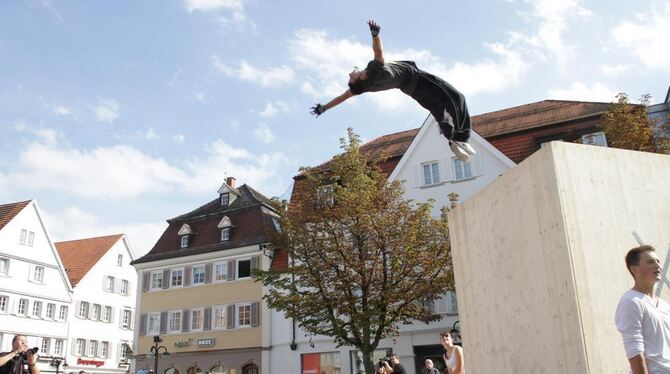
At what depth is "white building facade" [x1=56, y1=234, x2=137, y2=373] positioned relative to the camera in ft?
143

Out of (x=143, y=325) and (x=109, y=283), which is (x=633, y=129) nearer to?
(x=143, y=325)

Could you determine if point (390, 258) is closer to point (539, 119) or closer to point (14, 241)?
point (539, 119)

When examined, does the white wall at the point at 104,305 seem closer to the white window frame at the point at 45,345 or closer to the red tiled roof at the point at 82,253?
the red tiled roof at the point at 82,253

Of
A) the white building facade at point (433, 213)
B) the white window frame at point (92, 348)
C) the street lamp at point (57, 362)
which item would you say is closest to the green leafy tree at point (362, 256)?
the white building facade at point (433, 213)

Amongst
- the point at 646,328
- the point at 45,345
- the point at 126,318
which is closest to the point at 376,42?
the point at 646,328

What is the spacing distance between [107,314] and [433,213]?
1188 inches

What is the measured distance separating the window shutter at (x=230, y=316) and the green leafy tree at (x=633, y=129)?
19.8 m

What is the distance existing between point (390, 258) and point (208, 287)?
1459 centimetres

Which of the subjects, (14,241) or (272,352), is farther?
(14,241)

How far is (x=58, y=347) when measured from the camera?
1631 inches

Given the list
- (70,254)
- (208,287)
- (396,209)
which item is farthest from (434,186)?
(70,254)

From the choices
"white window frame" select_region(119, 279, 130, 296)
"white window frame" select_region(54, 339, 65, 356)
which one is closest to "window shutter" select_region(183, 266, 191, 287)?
"white window frame" select_region(54, 339, 65, 356)

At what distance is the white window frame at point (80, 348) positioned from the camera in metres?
43.0

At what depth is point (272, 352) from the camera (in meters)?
30.8
